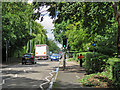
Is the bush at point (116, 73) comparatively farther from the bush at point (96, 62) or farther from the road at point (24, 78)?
the bush at point (96, 62)

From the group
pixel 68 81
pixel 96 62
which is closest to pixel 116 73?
pixel 68 81

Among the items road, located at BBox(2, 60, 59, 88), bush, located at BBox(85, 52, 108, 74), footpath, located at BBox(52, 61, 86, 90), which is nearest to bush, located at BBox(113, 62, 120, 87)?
footpath, located at BBox(52, 61, 86, 90)

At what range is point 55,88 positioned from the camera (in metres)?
10.3

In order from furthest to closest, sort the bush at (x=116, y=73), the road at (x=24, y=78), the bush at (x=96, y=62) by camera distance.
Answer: the bush at (x=96, y=62)
the road at (x=24, y=78)
the bush at (x=116, y=73)

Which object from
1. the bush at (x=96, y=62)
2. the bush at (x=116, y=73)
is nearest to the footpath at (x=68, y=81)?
the bush at (x=96, y=62)

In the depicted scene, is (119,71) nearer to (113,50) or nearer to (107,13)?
(107,13)

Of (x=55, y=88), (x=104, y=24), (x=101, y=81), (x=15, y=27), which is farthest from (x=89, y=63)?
(x=15, y=27)

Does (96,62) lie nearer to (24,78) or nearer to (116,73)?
(24,78)

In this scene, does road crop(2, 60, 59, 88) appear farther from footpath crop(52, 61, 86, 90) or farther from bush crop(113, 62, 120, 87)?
bush crop(113, 62, 120, 87)

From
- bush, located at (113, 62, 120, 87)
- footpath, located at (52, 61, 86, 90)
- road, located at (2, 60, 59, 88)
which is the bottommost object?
road, located at (2, 60, 59, 88)

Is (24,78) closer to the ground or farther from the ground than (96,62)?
closer to the ground

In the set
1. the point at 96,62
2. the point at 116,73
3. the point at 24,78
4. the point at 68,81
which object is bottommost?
the point at 24,78

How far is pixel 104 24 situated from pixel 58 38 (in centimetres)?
4715

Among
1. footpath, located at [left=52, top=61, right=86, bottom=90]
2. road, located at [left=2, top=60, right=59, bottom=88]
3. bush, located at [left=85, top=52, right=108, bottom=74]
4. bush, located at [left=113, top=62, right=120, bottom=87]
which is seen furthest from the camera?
bush, located at [left=85, top=52, right=108, bottom=74]
